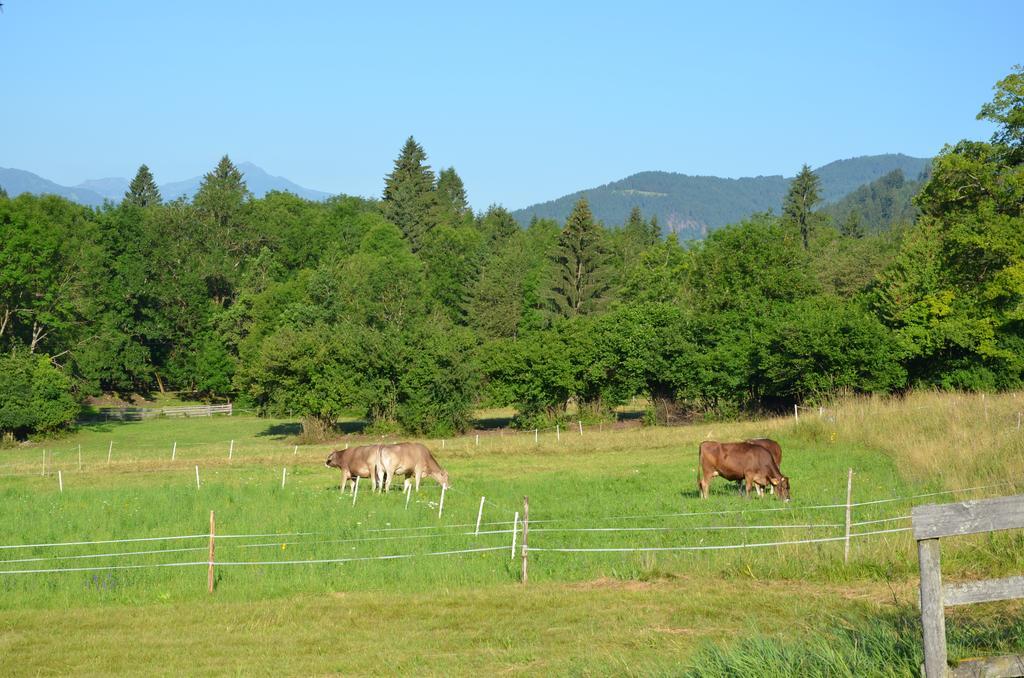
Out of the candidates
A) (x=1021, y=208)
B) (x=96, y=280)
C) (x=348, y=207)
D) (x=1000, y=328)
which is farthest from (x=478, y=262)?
(x=1021, y=208)

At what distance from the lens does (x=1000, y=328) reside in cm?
5156

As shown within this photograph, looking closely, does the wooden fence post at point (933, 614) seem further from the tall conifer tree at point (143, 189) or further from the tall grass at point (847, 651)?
the tall conifer tree at point (143, 189)

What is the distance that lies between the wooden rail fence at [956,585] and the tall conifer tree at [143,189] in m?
139

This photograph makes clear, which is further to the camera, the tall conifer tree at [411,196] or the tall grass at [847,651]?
the tall conifer tree at [411,196]

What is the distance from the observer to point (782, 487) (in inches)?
1023

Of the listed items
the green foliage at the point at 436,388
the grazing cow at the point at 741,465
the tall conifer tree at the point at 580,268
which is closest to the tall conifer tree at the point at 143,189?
the tall conifer tree at the point at 580,268

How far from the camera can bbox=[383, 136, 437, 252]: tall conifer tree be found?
382 feet

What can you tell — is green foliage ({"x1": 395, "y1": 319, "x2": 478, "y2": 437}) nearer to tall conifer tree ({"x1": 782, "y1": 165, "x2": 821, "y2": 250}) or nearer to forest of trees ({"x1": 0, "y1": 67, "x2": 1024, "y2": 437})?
forest of trees ({"x1": 0, "y1": 67, "x2": 1024, "y2": 437})

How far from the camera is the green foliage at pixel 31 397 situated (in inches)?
2507

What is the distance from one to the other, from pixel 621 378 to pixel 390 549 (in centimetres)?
4113

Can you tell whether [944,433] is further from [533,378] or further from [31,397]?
[31,397]

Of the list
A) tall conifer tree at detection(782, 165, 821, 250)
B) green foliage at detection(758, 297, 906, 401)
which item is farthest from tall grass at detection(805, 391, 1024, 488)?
tall conifer tree at detection(782, 165, 821, 250)

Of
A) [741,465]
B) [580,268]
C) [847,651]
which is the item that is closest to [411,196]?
[580,268]

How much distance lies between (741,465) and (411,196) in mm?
95253
